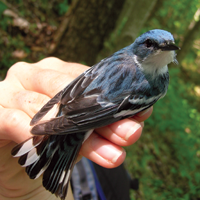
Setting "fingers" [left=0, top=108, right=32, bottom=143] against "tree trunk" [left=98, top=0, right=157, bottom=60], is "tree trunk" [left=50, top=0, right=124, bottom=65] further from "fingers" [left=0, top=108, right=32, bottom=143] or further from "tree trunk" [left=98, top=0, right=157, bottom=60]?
"fingers" [left=0, top=108, right=32, bottom=143]

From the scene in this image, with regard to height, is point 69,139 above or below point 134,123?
below

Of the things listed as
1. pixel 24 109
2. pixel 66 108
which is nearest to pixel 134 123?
pixel 66 108

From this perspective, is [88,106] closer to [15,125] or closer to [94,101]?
[94,101]

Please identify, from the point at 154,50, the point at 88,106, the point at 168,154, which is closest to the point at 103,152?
the point at 88,106

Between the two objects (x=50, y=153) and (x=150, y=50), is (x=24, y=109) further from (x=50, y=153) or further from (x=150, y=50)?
(x=150, y=50)

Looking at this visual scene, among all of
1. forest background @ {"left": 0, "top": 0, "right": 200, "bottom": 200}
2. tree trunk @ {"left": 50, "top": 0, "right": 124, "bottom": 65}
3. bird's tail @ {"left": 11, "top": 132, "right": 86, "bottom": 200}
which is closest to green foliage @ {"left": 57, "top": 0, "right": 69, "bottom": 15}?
forest background @ {"left": 0, "top": 0, "right": 200, "bottom": 200}
